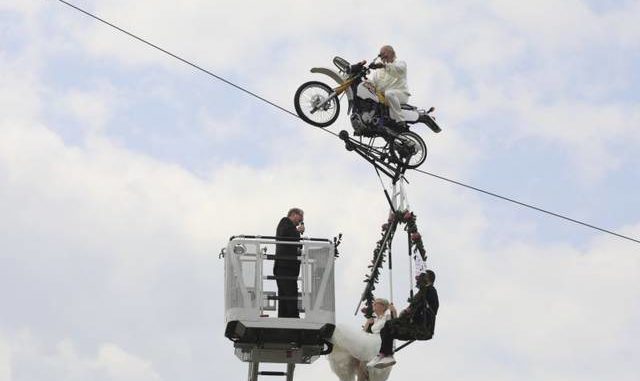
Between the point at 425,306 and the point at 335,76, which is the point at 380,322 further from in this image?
the point at 335,76

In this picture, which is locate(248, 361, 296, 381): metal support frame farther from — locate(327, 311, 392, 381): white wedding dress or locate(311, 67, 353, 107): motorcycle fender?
locate(311, 67, 353, 107): motorcycle fender

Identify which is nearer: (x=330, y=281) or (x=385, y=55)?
(x=330, y=281)

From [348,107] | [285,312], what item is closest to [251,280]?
[285,312]

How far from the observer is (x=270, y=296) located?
24.8m

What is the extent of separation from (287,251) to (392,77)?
4280 millimetres

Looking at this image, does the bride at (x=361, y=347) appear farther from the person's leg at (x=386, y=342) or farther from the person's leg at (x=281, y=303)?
the person's leg at (x=281, y=303)

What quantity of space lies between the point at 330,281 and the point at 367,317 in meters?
1.70

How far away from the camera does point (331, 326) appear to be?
982 inches

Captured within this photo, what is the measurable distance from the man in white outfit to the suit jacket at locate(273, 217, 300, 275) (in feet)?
12.0

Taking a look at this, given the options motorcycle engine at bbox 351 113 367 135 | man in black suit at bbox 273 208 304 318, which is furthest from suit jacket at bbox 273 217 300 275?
motorcycle engine at bbox 351 113 367 135

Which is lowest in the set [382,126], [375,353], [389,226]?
[375,353]

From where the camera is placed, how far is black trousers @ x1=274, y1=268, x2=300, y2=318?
24797 mm

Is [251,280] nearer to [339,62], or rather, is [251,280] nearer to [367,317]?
[367,317]

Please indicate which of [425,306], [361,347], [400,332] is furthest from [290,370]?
[425,306]
